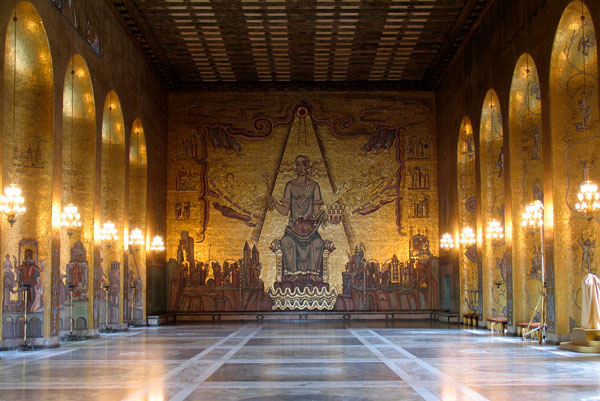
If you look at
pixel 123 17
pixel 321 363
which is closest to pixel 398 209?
pixel 123 17

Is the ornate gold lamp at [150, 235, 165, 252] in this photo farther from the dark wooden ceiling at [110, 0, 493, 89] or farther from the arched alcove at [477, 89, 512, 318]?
the arched alcove at [477, 89, 512, 318]

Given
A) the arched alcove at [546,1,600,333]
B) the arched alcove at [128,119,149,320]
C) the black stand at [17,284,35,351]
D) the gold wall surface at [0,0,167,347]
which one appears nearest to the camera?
the black stand at [17,284,35,351]

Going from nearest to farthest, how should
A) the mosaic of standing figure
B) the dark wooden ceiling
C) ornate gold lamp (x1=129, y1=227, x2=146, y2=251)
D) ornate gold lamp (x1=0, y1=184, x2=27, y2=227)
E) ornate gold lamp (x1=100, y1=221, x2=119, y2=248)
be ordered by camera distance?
ornate gold lamp (x1=0, y1=184, x2=27, y2=227), the mosaic of standing figure, ornate gold lamp (x1=100, y1=221, x2=119, y2=248), the dark wooden ceiling, ornate gold lamp (x1=129, y1=227, x2=146, y2=251)

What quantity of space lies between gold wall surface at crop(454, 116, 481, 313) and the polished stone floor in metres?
5.34

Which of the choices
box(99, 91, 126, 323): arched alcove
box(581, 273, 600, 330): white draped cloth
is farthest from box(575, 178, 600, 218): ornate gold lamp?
box(99, 91, 126, 323): arched alcove

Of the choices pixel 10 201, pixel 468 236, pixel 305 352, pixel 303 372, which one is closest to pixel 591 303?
pixel 305 352

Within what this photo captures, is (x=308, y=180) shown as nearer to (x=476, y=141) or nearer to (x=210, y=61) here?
(x=210, y=61)

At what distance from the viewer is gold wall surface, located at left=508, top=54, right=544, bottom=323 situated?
1891 cm

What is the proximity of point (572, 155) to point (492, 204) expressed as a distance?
618 centimetres

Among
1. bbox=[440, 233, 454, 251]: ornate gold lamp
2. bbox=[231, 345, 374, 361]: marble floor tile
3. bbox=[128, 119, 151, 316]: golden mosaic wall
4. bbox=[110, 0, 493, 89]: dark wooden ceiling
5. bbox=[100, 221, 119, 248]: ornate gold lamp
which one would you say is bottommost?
bbox=[231, 345, 374, 361]: marble floor tile

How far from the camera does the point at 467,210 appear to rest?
25.0m

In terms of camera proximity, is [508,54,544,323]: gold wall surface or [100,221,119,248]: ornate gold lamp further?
[100,221,119,248]: ornate gold lamp

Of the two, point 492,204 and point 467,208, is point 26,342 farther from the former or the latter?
point 467,208

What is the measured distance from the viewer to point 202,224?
2844cm
